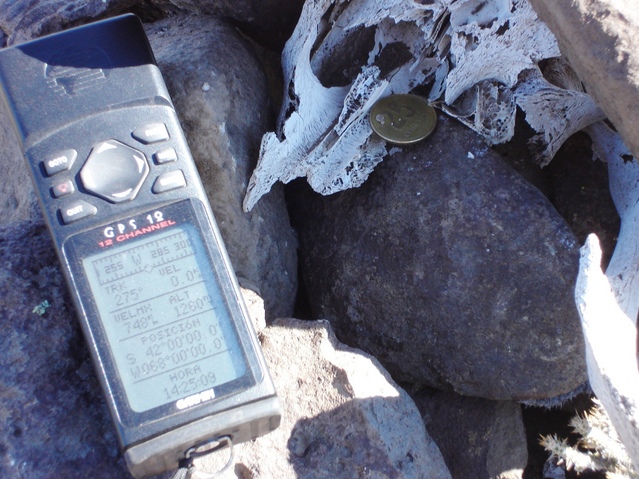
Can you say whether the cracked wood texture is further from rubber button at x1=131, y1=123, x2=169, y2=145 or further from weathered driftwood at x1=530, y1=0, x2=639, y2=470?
rubber button at x1=131, y1=123, x2=169, y2=145

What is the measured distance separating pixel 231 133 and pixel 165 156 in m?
0.30

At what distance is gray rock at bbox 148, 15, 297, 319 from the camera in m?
1.74

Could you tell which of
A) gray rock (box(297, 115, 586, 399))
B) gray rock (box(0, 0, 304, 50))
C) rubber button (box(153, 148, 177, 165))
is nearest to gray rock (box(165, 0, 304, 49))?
gray rock (box(0, 0, 304, 50))

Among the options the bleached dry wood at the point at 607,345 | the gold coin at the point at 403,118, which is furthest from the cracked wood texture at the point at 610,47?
the gold coin at the point at 403,118

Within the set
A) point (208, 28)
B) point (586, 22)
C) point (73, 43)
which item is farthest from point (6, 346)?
point (586, 22)

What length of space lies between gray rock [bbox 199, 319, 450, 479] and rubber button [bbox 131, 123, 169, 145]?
526 millimetres

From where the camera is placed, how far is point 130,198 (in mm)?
1464

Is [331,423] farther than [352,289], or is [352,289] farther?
[352,289]

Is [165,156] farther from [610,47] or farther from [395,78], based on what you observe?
[610,47]

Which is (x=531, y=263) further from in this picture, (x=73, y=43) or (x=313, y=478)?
(x=73, y=43)

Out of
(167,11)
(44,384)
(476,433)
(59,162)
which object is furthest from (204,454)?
(167,11)

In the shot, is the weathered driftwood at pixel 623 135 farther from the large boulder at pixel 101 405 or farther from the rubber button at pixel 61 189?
the rubber button at pixel 61 189

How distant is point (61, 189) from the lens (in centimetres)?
145

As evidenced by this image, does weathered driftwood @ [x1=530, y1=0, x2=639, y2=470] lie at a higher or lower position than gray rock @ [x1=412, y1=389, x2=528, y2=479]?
higher
